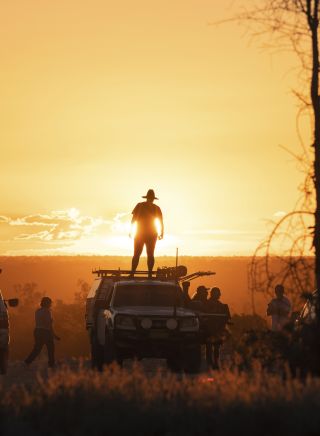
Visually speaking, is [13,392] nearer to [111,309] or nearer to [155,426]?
[155,426]

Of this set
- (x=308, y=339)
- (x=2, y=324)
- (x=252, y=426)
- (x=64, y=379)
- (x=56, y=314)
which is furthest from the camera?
(x=56, y=314)

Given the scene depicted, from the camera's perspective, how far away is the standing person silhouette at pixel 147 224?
30.7 metres

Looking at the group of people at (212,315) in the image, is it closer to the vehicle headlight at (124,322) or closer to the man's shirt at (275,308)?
the man's shirt at (275,308)

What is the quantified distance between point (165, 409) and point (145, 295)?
45.0ft

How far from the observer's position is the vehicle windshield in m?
27.0

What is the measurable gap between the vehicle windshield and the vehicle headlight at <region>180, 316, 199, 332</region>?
652mm

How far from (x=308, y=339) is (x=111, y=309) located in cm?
933

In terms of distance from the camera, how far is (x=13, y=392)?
51.0 feet

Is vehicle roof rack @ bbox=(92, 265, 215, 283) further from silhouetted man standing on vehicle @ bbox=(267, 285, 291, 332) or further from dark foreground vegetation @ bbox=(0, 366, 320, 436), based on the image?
dark foreground vegetation @ bbox=(0, 366, 320, 436)

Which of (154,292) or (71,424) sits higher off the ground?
(154,292)

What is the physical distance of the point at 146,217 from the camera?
30672 millimetres

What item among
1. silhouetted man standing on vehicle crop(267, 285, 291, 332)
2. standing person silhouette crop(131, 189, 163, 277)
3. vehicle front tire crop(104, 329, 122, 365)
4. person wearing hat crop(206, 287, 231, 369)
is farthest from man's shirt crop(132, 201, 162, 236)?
silhouetted man standing on vehicle crop(267, 285, 291, 332)

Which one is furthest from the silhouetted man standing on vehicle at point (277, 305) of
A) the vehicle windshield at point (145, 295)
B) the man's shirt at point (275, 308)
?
the vehicle windshield at point (145, 295)

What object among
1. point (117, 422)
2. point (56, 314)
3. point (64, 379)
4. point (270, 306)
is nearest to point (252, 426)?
point (117, 422)
